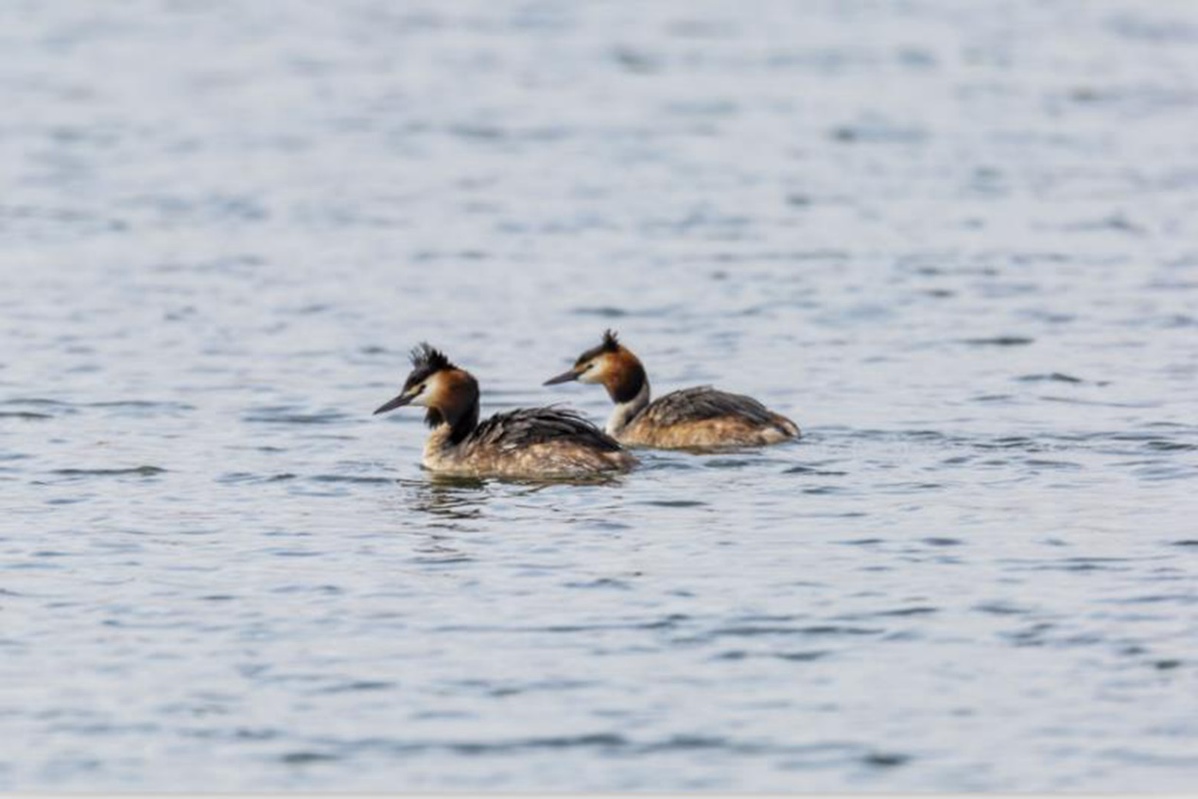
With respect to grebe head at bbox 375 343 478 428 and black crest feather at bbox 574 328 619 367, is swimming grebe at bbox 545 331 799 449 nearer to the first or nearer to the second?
black crest feather at bbox 574 328 619 367

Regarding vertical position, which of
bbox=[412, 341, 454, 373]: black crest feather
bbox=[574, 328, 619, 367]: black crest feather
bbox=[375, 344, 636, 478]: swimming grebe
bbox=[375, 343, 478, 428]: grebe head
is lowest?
bbox=[375, 344, 636, 478]: swimming grebe

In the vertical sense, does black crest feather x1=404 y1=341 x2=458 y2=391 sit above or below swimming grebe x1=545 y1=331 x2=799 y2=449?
above

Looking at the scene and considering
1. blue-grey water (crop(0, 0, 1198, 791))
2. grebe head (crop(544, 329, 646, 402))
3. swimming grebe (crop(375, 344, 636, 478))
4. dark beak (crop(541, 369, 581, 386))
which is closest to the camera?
blue-grey water (crop(0, 0, 1198, 791))

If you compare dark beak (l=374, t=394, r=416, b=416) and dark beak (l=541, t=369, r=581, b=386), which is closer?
dark beak (l=374, t=394, r=416, b=416)

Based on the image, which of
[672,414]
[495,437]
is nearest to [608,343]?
[672,414]

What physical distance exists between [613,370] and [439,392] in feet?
5.26

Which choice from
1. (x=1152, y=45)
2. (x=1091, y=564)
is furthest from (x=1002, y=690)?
(x=1152, y=45)

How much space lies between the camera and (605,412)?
22.3 metres

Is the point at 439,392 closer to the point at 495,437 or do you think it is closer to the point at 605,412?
the point at 495,437

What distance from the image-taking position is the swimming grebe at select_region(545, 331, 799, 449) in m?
19.1

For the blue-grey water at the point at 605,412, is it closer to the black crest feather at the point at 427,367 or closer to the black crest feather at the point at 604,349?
the black crest feather at the point at 427,367

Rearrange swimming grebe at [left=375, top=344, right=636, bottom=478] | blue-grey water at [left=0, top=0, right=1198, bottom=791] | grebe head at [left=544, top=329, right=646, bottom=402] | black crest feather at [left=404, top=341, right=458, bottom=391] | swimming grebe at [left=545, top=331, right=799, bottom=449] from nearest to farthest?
blue-grey water at [left=0, top=0, right=1198, bottom=791] < swimming grebe at [left=375, top=344, right=636, bottom=478] < swimming grebe at [left=545, top=331, right=799, bottom=449] < black crest feather at [left=404, top=341, right=458, bottom=391] < grebe head at [left=544, top=329, right=646, bottom=402]

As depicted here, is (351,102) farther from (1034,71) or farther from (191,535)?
(191,535)

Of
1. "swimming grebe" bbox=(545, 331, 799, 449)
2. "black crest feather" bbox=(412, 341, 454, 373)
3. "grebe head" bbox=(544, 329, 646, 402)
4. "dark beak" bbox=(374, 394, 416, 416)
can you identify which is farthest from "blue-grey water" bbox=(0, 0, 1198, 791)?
"grebe head" bbox=(544, 329, 646, 402)
